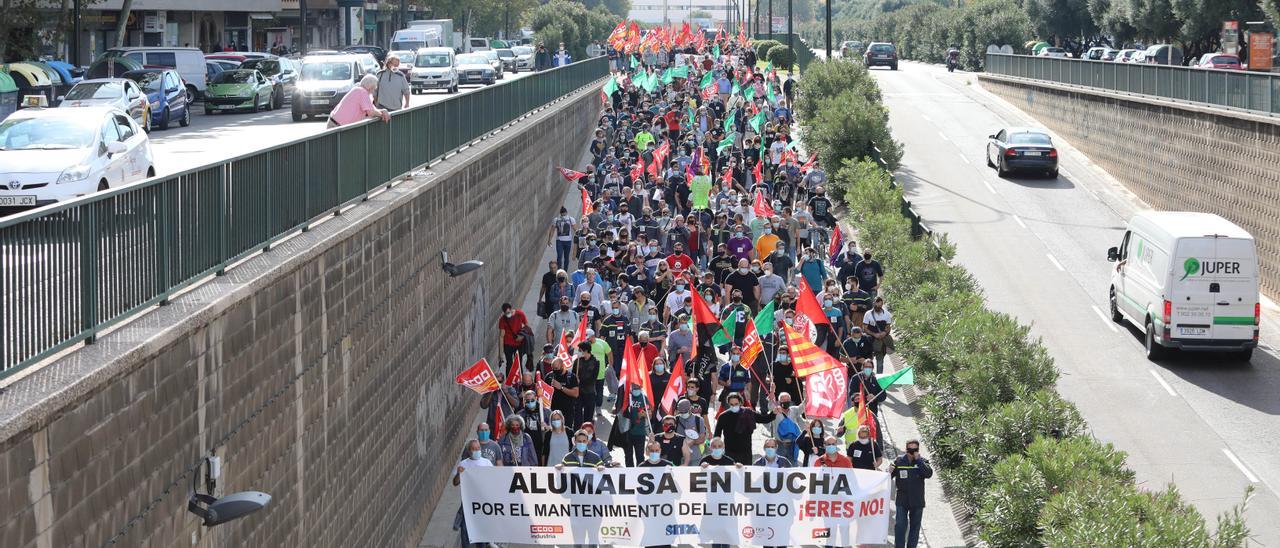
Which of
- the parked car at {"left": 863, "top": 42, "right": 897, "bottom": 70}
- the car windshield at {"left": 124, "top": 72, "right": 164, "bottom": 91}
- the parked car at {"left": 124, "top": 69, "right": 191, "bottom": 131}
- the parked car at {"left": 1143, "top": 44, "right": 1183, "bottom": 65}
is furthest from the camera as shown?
the parked car at {"left": 863, "top": 42, "right": 897, "bottom": 70}

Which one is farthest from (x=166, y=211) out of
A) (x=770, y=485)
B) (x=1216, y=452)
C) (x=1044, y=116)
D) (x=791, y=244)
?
(x=1044, y=116)

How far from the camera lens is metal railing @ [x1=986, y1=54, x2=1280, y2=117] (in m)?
31.9

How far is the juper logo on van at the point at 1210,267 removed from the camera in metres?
23.2

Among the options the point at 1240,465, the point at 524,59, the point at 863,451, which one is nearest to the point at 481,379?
the point at 863,451

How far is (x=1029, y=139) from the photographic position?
4294 centimetres

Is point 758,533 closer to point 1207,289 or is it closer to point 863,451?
point 863,451

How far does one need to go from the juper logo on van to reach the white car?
46.9 ft

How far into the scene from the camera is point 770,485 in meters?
14.8

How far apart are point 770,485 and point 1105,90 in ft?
112

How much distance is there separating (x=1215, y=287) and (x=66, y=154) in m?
15.8

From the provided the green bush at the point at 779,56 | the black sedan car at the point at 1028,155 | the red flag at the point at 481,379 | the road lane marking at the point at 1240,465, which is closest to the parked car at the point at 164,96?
the red flag at the point at 481,379

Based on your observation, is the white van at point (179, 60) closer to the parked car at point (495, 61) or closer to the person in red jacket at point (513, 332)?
the parked car at point (495, 61)

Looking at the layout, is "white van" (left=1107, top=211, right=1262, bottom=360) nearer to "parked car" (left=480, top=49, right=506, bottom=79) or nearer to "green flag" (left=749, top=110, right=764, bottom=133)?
"green flag" (left=749, top=110, right=764, bottom=133)

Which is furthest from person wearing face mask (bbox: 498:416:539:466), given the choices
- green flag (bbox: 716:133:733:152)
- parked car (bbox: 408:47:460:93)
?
parked car (bbox: 408:47:460:93)
